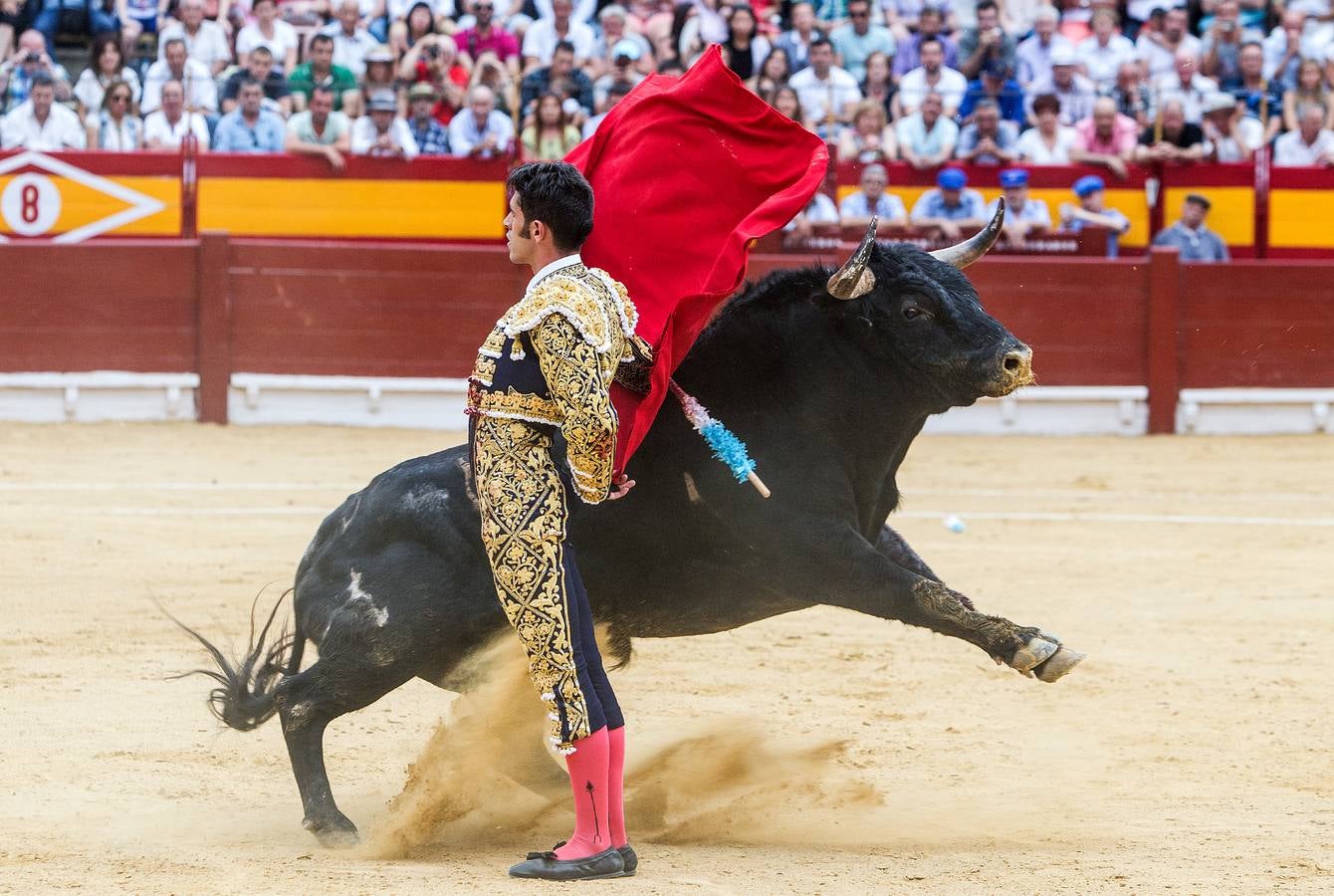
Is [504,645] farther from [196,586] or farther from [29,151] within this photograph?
[29,151]

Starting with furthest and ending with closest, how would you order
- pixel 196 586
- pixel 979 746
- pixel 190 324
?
pixel 190 324
pixel 196 586
pixel 979 746

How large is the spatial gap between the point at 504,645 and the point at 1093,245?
820 cm

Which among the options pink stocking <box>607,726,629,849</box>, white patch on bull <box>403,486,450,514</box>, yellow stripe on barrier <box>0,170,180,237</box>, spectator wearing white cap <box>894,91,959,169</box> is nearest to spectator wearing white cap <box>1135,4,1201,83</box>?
spectator wearing white cap <box>894,91,959,169</box>

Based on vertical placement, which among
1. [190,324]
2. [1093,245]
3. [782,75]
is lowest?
[190,324]

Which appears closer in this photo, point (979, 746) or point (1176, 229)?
point (979, 746)

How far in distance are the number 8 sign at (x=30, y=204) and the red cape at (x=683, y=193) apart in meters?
8.27

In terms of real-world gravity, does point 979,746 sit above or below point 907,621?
below

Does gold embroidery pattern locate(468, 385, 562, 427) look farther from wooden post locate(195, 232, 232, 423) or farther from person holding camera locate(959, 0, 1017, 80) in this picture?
person holding camera locate(959, 0, 1017, 80)

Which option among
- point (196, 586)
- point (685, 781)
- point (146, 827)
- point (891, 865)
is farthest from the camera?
point (196, 586)

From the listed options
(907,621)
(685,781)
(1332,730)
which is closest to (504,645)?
(685,781)

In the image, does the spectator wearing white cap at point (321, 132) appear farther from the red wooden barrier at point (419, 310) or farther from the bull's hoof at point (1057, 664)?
the bull's hoof at point (1057, 664)

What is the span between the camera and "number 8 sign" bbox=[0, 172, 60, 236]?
11.5 meters

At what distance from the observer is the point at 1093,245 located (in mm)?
11461

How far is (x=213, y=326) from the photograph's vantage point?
36.8ft
